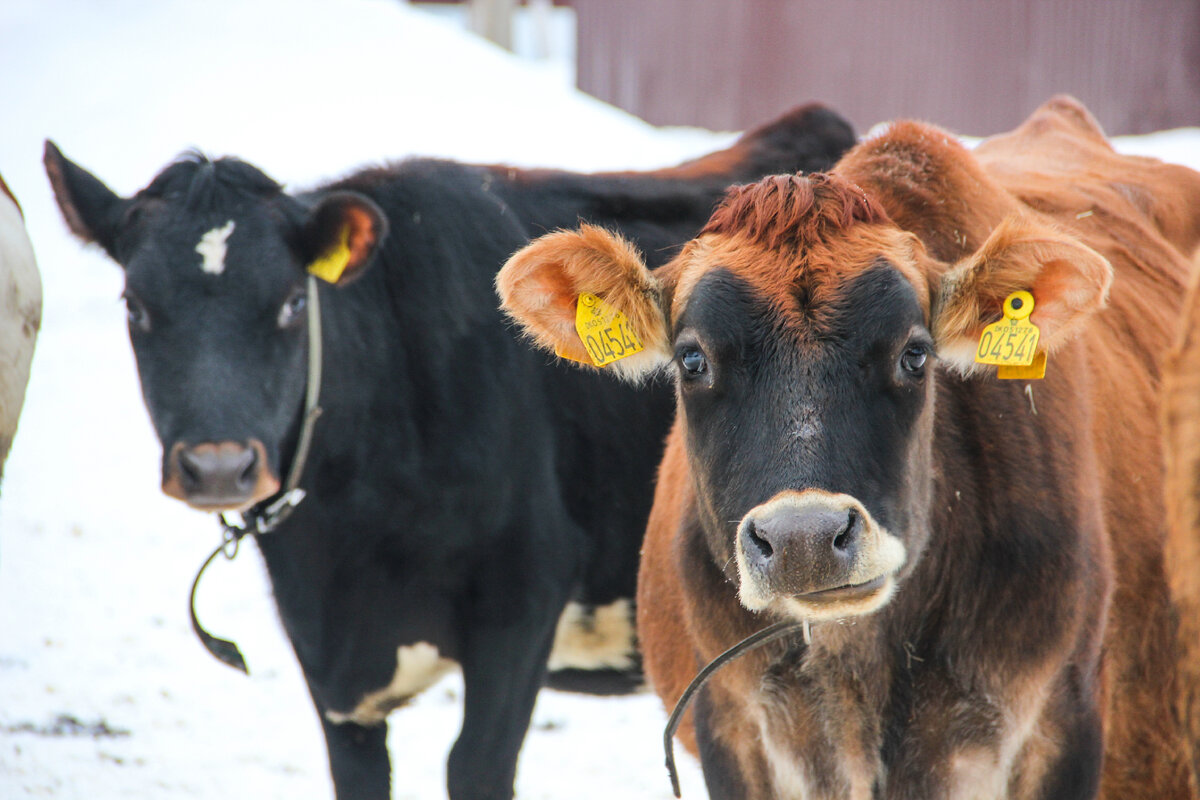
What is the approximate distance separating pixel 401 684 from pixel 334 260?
1.24 metres

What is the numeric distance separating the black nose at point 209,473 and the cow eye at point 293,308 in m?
0.41

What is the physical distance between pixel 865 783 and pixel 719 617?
0.41 meters

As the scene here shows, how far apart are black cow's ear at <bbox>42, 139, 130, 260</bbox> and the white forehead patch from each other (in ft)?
1.13

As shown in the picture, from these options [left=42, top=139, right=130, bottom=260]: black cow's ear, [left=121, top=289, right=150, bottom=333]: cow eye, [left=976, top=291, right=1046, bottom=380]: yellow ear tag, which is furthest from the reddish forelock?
[left=42, top=139, right=130, bottom=260]: black cow's ear

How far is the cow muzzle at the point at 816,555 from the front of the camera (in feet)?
6.03

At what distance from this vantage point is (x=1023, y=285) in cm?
217

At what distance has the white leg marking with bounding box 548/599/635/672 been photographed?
382 centimetres

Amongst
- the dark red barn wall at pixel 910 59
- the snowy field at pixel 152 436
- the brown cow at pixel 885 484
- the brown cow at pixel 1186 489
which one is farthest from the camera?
the dark red barn wall at pixel 910 59

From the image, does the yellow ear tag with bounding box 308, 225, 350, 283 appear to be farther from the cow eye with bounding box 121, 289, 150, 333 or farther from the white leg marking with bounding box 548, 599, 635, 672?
the white leg marking with bounding box 548, 599, 635, 672

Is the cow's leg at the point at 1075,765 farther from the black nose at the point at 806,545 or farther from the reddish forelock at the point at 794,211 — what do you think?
the reddish forelock at the point at 794,211

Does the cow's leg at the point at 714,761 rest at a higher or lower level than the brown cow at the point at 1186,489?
lower

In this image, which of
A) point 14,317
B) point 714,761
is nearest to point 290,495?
point 14,317

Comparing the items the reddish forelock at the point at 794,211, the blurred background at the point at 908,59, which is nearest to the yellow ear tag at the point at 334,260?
the reddish forelock at the point at 794,211

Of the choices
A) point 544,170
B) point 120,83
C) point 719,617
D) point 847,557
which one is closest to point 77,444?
point 544,170
